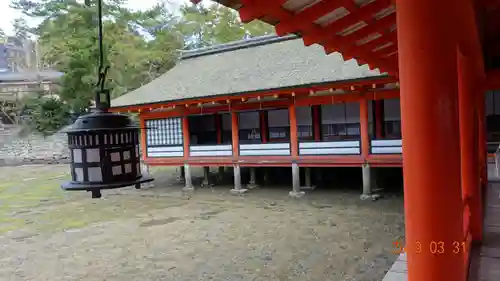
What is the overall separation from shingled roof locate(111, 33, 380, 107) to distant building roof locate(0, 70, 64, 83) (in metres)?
17.0

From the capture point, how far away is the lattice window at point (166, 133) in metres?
14.6

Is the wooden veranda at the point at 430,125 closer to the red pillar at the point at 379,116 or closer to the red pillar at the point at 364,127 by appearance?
the red pillar at the point at 364,127

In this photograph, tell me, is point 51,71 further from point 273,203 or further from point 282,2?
point 282,2

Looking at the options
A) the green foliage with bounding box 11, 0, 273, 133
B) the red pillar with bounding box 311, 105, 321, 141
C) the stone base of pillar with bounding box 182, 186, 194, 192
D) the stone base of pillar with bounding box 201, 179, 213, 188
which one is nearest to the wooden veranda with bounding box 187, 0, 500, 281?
the red pillar with bounding box 311, 105, 321, 141

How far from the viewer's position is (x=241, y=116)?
16609 millimetres

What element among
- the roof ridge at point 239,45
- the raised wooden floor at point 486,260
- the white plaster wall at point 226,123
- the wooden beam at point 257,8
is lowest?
the raised wooden floor at point 486,260

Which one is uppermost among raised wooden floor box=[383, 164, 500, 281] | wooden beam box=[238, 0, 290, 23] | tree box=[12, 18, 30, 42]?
tree box=[12, 18, 30, 42]

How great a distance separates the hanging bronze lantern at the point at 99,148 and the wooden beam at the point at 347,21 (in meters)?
1.54

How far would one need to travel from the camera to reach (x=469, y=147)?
4.10 meters

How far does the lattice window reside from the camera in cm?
1464

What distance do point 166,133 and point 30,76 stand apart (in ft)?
73.1

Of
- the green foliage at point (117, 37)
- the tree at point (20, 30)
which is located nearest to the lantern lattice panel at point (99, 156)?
the green foliage at point (117, 37)

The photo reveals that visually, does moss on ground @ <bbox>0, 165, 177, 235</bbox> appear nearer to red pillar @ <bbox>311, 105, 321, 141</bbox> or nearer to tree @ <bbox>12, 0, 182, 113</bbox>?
red pillar @ <bbox>311, 105, 321, 141</bbox>

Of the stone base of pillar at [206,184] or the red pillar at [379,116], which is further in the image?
the stone base of pillar at [206,184]
